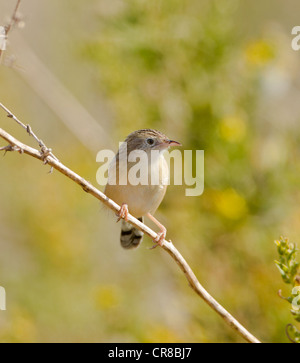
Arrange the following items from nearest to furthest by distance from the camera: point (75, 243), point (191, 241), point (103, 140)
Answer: point (191, 241), point (103, 140), point (75, 243)

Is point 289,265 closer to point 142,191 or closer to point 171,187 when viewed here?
point 142,191

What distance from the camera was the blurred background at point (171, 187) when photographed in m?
4.39

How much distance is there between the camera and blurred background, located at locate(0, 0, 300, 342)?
439cm

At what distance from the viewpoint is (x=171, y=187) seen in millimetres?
4742

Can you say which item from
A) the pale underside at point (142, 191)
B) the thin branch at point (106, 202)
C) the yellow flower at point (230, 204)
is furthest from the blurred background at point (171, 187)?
the thin branch at point (106, 202)

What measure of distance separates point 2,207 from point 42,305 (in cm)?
130

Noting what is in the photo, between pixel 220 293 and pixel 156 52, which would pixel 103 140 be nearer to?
pixel 156 52

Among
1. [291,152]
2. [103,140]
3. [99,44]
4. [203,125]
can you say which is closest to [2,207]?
[103,140]

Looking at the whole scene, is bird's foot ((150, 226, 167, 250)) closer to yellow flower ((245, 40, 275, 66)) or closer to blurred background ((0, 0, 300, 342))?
blurred background ((0, 0, 300, 342))

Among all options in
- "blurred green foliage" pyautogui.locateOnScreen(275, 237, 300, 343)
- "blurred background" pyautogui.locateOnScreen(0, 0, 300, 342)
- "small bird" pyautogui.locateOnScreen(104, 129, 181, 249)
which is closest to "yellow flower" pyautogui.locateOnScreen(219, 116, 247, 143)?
"blurred background" pyautogui.locateOnScreen(0, 0, 300, 342)

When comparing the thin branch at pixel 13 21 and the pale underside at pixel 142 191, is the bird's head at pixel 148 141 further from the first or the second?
the thin branch at pixel 13 21

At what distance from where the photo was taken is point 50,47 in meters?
6.21

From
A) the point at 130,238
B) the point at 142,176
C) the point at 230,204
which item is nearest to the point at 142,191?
the point at 142,176

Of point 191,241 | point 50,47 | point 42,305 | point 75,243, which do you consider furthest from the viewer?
point 50,47
